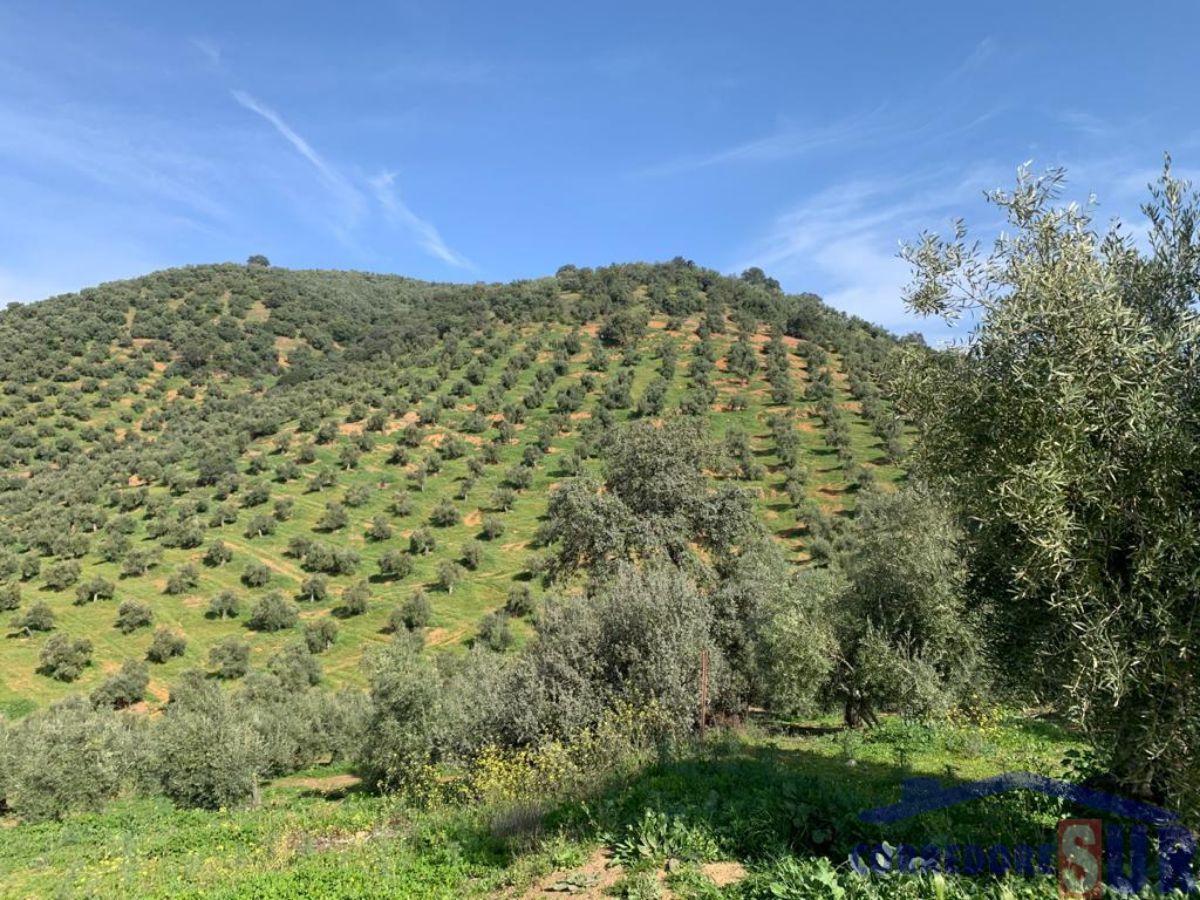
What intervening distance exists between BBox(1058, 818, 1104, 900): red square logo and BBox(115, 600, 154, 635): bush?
61.4 m

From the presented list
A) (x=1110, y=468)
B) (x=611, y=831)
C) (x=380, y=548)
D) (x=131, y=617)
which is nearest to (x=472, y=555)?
(x=380, y=548)

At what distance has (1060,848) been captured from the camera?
28.6 ft

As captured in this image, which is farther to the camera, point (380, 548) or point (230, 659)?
point (380, 548)

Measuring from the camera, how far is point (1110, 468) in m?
7.09

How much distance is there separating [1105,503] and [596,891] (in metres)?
8.24

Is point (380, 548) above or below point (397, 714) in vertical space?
above

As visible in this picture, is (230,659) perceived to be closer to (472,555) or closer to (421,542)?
(421,542)

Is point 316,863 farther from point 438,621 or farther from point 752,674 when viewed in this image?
point 438,621

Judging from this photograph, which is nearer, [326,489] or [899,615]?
[899,615]

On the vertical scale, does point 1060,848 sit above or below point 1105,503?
below

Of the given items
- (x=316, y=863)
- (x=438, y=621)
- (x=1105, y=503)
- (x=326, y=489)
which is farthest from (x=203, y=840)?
(x=326, y=489)

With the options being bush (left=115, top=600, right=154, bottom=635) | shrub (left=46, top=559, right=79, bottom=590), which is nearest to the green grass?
bush (left=115, top=600, right=154, bottom=635)

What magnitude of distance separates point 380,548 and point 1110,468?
66.8 m

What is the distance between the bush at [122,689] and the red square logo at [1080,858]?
51.6 m
